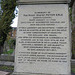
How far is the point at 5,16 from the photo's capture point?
13.3 metres

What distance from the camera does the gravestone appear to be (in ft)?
11.3

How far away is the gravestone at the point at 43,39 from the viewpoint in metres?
3.44

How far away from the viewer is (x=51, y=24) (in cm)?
355

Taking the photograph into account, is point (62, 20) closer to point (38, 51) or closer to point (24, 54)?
point (38, 51)

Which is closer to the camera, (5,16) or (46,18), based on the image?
(46,18)

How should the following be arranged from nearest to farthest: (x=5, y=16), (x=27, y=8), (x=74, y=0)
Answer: (x=27, y=8) → (x=74, y=0) → (x=5, y=16)

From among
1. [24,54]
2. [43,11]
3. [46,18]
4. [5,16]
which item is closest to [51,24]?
[46,18]

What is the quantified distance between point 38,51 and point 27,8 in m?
1.27

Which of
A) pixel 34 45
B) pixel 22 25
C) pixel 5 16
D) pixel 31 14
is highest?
pixel 5 16

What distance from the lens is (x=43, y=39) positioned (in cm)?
352

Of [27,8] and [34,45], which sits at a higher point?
[27,8]

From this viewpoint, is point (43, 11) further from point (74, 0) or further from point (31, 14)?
point (74, 0)

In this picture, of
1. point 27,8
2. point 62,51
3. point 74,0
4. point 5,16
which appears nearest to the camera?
point 62,51

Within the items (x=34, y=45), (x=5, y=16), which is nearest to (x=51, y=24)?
(x=34, y=45)
